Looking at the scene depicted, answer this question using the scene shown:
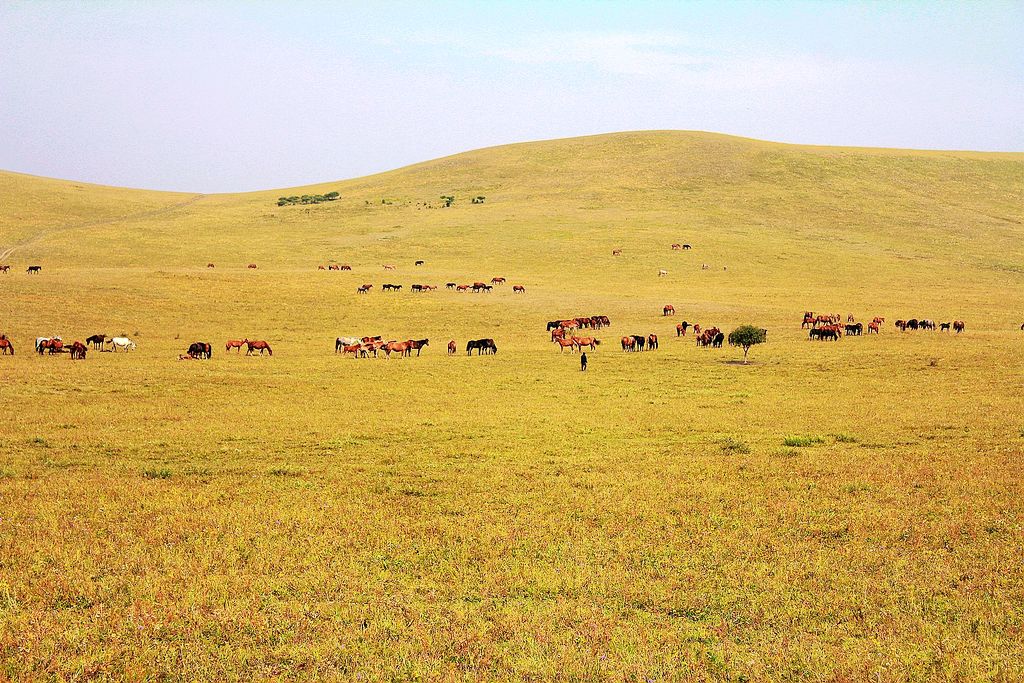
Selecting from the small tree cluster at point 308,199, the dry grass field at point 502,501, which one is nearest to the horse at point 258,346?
the dry grass field at point 502,501

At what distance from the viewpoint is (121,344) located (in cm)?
3447

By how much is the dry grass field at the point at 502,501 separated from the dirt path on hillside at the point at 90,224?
24.5 metres

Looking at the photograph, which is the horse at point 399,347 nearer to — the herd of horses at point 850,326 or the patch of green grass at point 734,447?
the patch of green grass at point 734,447

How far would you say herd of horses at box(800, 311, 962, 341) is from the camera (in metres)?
38.6

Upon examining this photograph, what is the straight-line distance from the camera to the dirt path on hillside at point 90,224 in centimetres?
6594

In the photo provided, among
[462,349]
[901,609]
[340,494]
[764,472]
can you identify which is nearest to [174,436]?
[340,494]

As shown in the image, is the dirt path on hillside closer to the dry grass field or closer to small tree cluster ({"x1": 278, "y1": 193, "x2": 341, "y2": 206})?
small tree cluster ({"x1": 278, "y1": 193, "x2": 341, "y2": 206})

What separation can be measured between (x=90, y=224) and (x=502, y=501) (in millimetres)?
89128

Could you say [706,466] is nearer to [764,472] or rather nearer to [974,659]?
[764,472]

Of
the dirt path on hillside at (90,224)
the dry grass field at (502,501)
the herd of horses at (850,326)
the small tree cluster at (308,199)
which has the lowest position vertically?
the dry grass field at (502,501)

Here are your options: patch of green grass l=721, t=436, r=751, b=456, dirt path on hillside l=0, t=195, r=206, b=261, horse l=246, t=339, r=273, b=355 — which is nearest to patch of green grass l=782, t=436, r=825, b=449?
patch of green grass l=721, t=436, r=751, b=456

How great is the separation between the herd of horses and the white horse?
3538 centimetres

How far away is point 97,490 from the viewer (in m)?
12.9

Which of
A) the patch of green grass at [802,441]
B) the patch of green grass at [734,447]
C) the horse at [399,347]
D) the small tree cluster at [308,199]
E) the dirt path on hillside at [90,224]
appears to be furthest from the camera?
the small tree cluster at [308,199]
